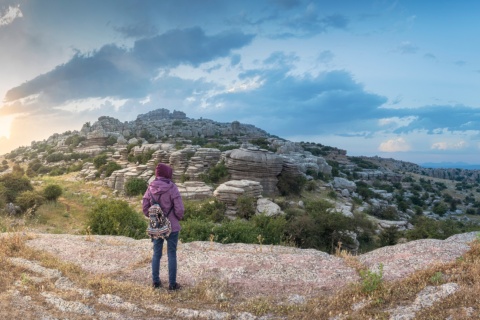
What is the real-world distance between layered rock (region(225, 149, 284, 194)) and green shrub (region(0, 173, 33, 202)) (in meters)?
19.9

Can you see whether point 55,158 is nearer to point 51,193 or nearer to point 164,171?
point 51,193

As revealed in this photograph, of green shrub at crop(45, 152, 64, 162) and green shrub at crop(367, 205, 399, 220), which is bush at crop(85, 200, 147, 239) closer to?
green shrub at crop(367, 205, 399, 220)

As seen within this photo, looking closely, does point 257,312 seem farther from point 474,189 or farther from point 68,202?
point 474,189

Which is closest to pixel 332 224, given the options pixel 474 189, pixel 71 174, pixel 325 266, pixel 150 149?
pixel 325 266

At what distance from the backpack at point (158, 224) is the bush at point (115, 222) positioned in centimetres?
1189

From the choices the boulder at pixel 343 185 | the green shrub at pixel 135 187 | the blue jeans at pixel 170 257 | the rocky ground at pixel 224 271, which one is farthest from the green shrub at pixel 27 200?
the boulder at pixel 343 185

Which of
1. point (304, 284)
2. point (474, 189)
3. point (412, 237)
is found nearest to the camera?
point (304, 284)

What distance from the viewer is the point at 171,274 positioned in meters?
6.98

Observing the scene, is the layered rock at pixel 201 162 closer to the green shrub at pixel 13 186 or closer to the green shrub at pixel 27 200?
the green shrub at pixel 27 200

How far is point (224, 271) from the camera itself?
799 centimetres

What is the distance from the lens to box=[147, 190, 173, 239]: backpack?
6.80m

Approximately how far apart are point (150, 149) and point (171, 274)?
143 ft

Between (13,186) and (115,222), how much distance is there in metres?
18.7

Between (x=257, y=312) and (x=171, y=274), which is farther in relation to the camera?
(x=171, y=274)
